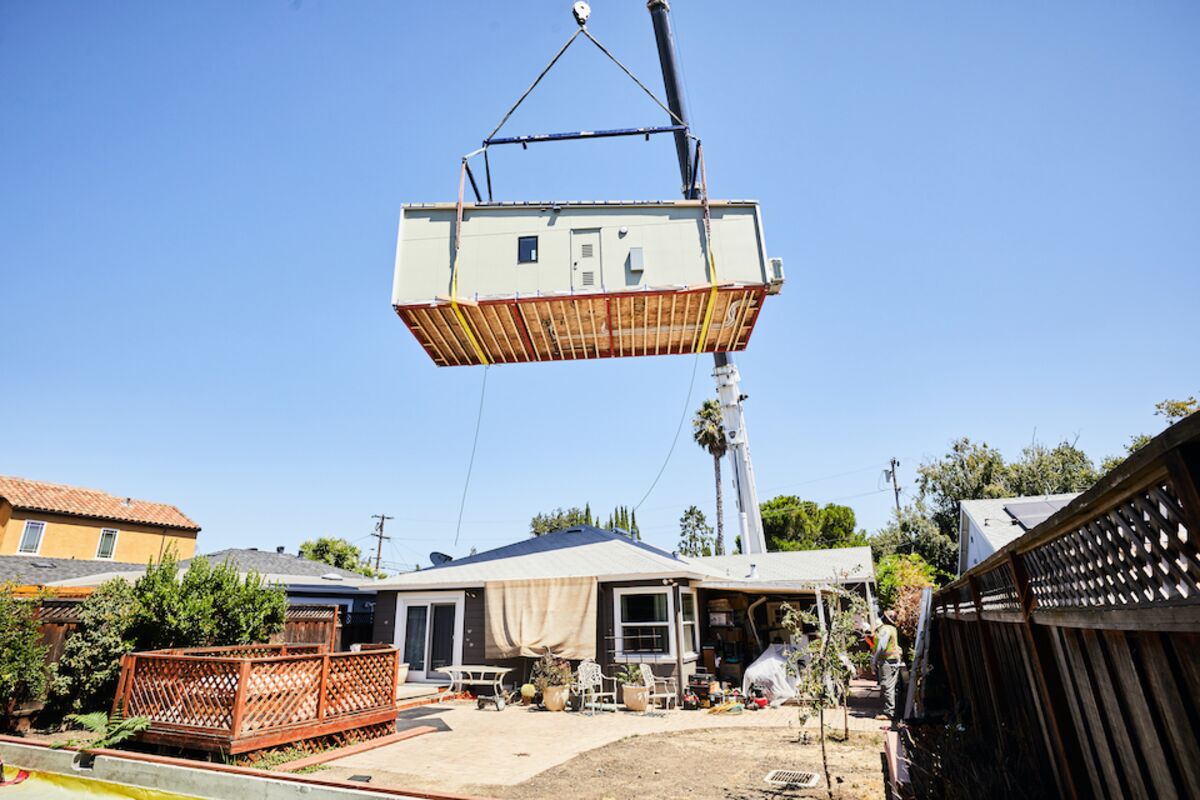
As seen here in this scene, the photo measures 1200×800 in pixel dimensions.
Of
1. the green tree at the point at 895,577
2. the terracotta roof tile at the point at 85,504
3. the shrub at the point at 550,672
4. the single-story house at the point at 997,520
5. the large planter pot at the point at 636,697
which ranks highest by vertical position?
the terracotta roof tile at the point at 85,504

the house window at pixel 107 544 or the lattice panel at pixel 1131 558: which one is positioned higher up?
the house window at pixel 107 544

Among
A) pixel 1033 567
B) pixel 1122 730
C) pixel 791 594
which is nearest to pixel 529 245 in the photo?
pixel 1033 567

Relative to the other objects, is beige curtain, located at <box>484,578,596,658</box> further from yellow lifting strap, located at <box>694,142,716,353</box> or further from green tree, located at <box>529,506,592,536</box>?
green tree, located at <box>529,506,592,536</box>

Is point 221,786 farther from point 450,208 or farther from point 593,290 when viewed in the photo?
point 450,208

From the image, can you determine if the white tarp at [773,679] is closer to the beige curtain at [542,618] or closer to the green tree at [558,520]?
the beige curtain at [542,618]

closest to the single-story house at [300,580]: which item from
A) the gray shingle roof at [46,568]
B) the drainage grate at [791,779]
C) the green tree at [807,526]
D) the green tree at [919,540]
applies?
the gray shingle roof at [46,568]

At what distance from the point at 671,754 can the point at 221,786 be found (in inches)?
221

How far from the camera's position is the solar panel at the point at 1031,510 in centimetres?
1311

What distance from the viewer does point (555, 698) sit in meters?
13.2

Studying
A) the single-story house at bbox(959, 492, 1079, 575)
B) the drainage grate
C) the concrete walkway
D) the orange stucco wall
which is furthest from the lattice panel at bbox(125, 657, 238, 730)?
the orange stucco wall

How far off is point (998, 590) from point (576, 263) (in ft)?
29.9

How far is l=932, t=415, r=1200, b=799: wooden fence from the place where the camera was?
1.92m

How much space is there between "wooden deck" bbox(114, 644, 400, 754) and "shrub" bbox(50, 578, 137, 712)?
3.89ft

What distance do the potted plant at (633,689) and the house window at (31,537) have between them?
91.2ft
